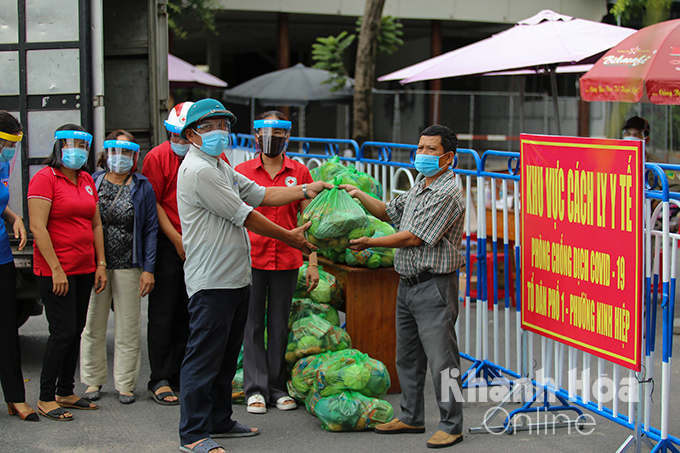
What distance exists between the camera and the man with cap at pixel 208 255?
407 cm

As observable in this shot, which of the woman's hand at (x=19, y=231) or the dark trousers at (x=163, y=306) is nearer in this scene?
the woman's hand at (x=19, y=231)

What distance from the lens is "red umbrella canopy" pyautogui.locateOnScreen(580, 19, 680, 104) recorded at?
21.0 ft

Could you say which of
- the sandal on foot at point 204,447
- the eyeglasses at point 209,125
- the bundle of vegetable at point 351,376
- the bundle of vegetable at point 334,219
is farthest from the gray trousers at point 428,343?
the eyeglasses at point 209,125

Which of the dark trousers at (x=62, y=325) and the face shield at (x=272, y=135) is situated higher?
the face shield at (x=272, y=135)

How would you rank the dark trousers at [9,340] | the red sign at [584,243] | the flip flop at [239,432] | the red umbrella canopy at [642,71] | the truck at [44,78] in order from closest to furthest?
1. the red sign at [584,243]
2. the flip flop at [239,432]
3. the dark trousers at [9,340]
4. the truck at [44,78]
5. the red umbrella canopy at [642,71]

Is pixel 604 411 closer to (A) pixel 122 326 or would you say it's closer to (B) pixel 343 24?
(A) pixel 122 326

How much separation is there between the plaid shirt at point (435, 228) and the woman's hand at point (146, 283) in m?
1.81

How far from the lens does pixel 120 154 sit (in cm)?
497

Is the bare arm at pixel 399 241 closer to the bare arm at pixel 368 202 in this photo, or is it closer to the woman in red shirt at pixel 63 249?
the bare arm at pixel 368 202

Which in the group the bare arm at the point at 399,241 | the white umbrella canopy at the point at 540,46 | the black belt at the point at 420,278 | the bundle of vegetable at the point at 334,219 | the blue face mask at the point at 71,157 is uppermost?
the white umbrella canopy at the point at 540,46

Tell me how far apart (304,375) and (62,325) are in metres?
1.65

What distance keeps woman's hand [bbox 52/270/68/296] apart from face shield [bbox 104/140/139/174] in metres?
0.86

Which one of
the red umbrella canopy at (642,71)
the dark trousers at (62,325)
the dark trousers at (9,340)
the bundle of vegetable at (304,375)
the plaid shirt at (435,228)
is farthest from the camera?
the red umbrella canopy at (642,71)

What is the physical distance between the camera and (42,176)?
4.59 m
